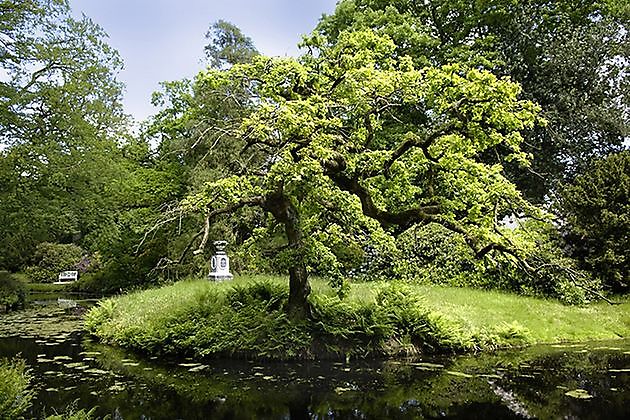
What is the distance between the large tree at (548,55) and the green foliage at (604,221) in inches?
204

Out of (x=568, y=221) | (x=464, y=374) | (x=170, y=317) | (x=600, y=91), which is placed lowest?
(x=464, y=374)

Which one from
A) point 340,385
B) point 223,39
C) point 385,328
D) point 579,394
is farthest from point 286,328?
point 223,39

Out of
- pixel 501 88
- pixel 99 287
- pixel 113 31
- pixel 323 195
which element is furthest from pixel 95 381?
pixel 99 287

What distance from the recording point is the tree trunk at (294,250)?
29.8ft

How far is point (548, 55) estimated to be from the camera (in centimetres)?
2017

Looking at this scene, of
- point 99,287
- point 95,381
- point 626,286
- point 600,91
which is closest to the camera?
point 95,381

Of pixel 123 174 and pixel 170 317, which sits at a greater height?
pixel 123 174

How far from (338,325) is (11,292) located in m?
12.1

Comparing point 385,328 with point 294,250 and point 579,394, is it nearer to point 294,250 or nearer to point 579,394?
point 294,250

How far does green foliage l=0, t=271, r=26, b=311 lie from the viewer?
16250mm

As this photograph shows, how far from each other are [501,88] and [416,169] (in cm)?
216

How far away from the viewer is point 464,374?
26.2 feet

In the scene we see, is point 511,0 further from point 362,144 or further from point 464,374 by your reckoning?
point 464,374

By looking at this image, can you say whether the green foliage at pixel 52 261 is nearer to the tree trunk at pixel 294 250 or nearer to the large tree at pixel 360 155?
the tree trunk at pixel 294 250
